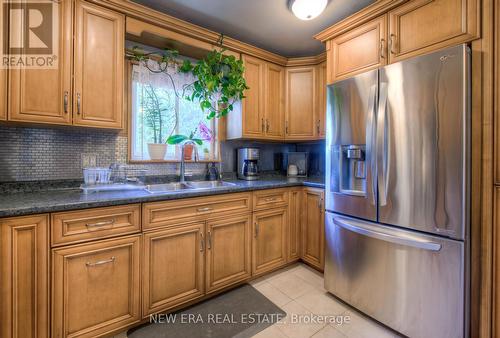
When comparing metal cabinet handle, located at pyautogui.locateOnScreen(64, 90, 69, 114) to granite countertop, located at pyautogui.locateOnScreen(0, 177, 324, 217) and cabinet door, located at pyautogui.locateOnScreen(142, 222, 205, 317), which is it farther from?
cabinet door, located at pyautogui.locateOnScreen(142, 222, 205, 317)

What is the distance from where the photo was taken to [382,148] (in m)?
1.55

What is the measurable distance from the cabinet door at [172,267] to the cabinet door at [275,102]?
1419 millimetres

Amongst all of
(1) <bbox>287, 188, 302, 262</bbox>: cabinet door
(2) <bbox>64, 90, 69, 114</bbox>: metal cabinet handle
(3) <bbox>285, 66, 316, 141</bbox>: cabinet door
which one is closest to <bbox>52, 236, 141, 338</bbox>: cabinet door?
(2) <bbox>64, 90, 69, 114</bbox>: metal cabinet handle

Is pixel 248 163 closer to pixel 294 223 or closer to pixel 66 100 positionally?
pixel 294 223

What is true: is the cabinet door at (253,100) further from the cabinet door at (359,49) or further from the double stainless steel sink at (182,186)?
the cabinet door at (359,49)

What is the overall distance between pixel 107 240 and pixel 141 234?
0.19m

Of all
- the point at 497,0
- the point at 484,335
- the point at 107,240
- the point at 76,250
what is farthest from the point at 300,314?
the point at 497,0

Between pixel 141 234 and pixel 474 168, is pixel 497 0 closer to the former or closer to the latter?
pixel 474 168

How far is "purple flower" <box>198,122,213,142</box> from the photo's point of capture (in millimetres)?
2541

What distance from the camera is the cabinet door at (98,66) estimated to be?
1.58m

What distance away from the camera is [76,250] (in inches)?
52.0

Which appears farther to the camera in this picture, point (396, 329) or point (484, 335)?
point (396, 329)

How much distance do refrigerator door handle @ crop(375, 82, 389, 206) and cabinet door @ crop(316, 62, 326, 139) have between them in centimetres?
107

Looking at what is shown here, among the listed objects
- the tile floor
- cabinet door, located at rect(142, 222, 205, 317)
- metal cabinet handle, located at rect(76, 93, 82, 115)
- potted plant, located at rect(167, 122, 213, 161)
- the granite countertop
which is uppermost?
metal cabinet handle, located at rect(76, 93, 82, 115)
